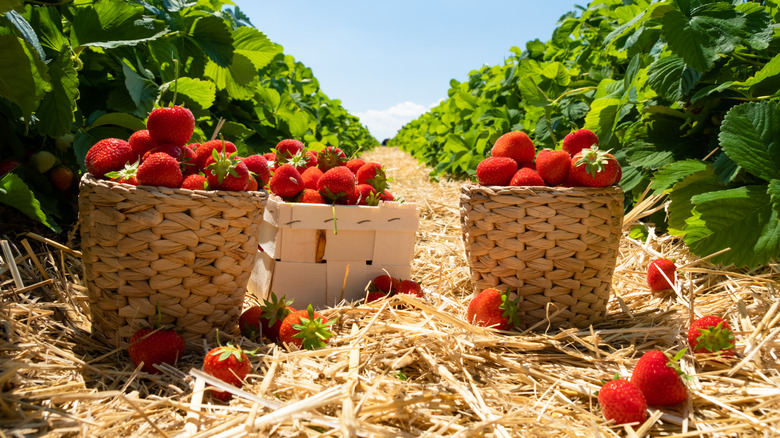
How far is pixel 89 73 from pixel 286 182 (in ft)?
3.52

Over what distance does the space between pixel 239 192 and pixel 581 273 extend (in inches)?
44.7

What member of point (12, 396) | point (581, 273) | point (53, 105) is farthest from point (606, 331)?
point (53, 105)

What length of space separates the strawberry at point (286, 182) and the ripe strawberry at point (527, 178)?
2.72ft

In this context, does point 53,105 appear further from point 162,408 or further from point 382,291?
point 382,291

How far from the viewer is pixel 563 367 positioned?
154 cm

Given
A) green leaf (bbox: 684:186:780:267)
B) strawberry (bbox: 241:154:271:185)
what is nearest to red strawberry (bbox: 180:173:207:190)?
strawberry (bbox: 241:154:271:185)

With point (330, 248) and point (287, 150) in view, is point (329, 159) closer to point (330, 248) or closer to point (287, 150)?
point (287, 150)

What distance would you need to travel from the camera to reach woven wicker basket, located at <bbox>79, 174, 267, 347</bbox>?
1453 millimetres

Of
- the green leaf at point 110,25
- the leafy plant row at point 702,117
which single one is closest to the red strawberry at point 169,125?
the green leaf at point 110,25

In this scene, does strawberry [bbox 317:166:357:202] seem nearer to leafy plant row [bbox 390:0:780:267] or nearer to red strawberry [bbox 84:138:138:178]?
red strawberry [bbox 84:138:138:178]

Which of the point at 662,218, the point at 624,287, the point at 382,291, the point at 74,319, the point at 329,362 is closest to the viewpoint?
the point at 329,362

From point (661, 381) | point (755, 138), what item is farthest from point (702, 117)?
point (661, 381)

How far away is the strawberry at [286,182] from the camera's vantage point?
208 cm

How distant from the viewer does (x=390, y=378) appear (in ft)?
4.42
